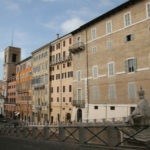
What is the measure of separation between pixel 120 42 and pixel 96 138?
1997 centimetres

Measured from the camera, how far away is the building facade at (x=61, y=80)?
114ft

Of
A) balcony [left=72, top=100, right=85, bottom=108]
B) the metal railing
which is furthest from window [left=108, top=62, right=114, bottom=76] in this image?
the metal railing

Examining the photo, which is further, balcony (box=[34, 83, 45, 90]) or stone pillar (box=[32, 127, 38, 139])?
balcony (box=[34, 83, 45, 90])

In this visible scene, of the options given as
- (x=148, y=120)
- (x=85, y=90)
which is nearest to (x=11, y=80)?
(x=85, y=90)

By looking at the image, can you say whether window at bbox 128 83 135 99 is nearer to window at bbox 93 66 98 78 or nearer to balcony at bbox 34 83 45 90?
window at bbox 93 66 98 78

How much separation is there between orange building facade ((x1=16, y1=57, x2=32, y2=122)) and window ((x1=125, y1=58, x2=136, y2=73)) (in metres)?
34.2

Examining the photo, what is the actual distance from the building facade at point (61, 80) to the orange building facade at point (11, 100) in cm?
2810

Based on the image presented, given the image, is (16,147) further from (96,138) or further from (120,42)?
(120,42)

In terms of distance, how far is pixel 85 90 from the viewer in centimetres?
2905

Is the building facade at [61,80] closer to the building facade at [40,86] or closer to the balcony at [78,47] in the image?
the building facade at [40,86]

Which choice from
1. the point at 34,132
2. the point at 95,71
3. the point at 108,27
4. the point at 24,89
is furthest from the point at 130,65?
the point at 24,89

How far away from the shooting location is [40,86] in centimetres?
4344

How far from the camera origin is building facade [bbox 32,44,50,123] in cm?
4128

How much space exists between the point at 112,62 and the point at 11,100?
171 feet
